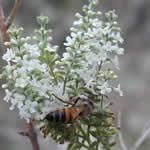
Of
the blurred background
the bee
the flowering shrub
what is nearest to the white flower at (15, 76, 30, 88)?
the flowering shrub

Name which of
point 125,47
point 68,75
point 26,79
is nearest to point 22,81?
point 26,79

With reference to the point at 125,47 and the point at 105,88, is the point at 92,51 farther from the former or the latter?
the point at 125,47

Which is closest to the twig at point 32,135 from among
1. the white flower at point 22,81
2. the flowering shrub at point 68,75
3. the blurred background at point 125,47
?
the flowering shrub at point 68,75

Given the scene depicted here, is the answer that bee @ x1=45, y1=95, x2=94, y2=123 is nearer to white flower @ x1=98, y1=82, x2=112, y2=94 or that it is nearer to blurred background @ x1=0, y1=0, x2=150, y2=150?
white flower @ x1=98, y1=82, x2=112, y2=94

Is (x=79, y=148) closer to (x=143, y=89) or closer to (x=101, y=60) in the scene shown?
(x=101, y=60)

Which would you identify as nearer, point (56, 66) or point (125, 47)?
point (56, 66)
